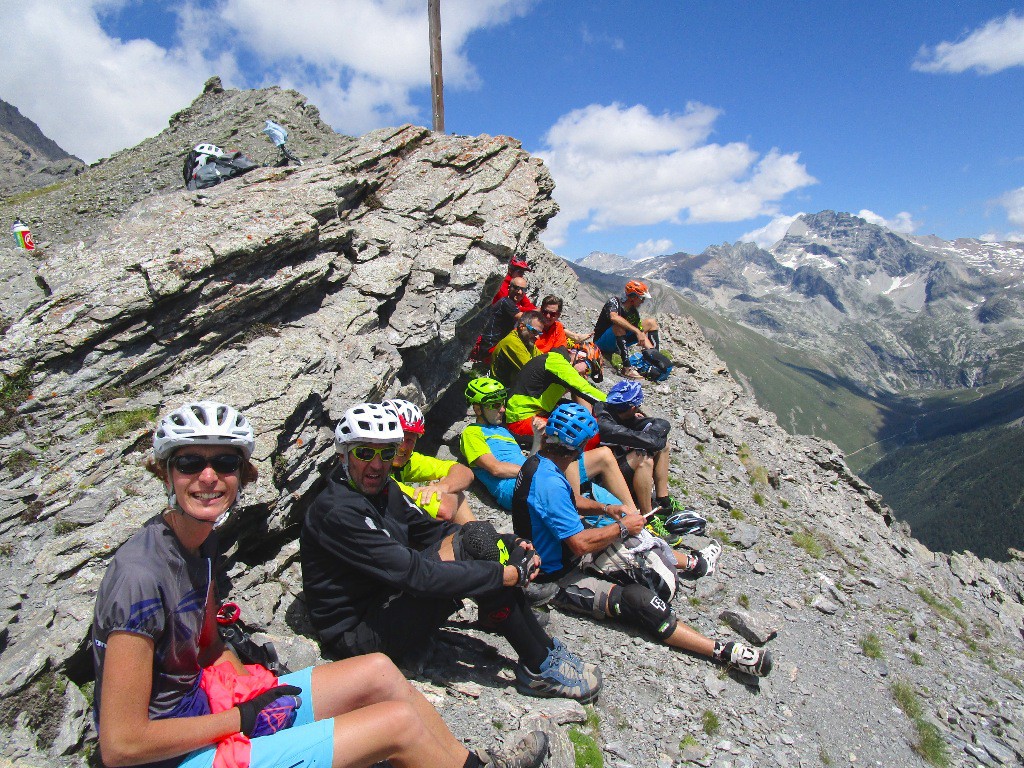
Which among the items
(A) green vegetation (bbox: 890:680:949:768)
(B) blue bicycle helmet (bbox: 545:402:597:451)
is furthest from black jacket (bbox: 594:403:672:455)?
(A) green vegetation (bbox: 890:680:949:768)

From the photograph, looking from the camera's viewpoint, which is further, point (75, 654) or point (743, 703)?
point (743, 703)

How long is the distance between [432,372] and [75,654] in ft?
28.8

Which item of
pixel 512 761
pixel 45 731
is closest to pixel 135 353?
pixel 45 731

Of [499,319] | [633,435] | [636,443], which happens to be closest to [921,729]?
[636,443]

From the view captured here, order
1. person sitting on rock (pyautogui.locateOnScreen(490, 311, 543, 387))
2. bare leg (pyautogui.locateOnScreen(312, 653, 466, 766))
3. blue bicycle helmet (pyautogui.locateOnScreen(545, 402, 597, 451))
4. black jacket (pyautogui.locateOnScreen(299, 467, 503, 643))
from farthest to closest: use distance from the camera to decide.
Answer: person sitting on rock (pyautogui.locateOnScreen(490, 311, 543, 387))
blue bicycle helmet (pyautogui.locateOnScreen(545, 402, 597, 451))
black jacket (pyautogui.locateOnScreen(299, 467, 503, 643))
bare leg (pyautogui.locateOnScreen(312, 653, 466, 766))

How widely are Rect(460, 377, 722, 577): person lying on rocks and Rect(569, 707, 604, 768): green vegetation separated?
3134mm

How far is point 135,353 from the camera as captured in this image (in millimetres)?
8352

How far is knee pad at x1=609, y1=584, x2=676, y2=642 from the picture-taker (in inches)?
324

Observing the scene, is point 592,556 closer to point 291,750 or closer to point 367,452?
point 367,452

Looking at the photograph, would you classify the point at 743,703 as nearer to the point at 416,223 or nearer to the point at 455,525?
the point at 455,525

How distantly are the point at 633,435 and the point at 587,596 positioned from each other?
12.0 ft

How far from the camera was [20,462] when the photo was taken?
6.70 m

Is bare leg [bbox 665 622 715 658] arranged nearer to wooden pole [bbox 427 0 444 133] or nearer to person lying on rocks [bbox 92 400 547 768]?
person lying on rocks [bbox 92 400 547 768]

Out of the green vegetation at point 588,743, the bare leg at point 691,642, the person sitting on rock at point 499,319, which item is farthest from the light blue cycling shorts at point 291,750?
the person sitting on rock at point 499,319
